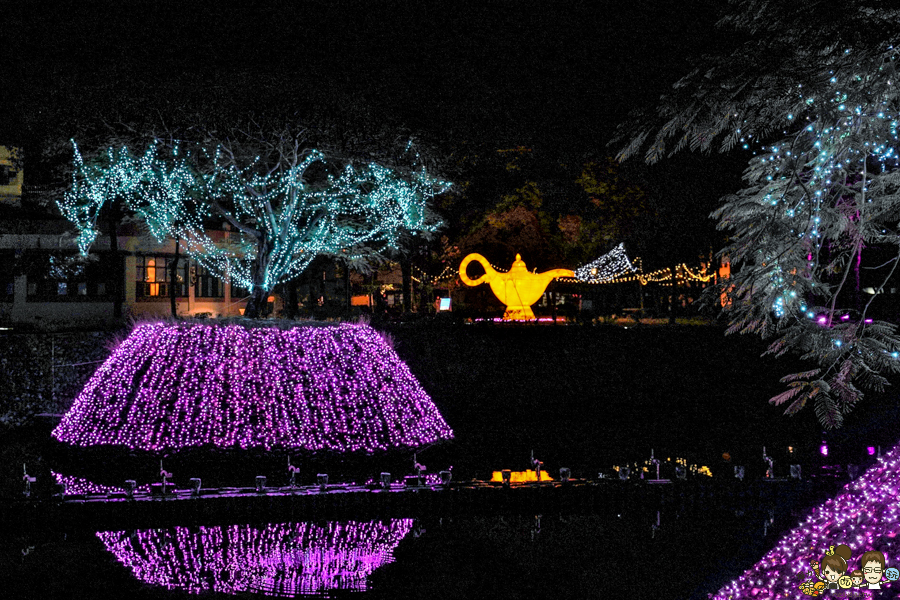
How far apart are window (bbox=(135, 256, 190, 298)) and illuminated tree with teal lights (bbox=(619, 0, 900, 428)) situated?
91.2ft

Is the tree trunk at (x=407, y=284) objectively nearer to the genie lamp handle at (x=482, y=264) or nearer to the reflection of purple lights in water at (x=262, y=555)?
the genie lamp handle at (x=482, y=264)

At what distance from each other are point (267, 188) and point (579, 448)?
350 inches

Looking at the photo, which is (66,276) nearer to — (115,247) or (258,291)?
(115,247)

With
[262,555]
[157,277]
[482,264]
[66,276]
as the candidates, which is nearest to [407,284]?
[157,277]

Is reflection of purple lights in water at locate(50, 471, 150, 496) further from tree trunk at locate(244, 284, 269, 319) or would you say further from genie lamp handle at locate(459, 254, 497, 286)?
genie lamp handle at locate(459, 254, 497, 286)

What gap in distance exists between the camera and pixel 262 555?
6125 millimetres

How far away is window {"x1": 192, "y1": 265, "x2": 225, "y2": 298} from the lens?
106ft

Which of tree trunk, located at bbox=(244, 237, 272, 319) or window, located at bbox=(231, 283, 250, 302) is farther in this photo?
window, located at bbox=(231, 283, 250, 302)

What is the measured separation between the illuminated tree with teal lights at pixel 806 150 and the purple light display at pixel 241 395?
415cm

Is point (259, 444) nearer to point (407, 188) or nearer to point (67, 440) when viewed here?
point (67, 440)

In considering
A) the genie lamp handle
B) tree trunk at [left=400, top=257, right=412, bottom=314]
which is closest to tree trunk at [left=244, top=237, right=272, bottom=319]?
the genie lamp handle

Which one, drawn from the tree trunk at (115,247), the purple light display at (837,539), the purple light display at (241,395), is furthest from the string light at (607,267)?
the purple light display at (837,539)

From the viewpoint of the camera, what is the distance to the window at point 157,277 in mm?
30453

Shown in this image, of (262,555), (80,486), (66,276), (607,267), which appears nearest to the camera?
(262,555)
